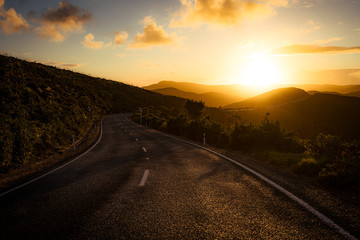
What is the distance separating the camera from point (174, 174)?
21.9ft

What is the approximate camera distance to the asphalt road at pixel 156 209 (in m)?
3.19

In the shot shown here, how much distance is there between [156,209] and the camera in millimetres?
4035

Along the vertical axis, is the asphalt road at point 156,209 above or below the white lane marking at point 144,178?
above

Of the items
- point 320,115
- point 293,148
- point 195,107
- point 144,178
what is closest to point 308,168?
point 293,148

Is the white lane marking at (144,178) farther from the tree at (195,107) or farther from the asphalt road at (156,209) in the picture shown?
the tree at (195,107)

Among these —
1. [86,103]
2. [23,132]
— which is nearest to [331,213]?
[23,132]

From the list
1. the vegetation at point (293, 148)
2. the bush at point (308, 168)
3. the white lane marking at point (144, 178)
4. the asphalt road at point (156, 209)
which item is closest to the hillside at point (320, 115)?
the vegetation at point (293, 148)

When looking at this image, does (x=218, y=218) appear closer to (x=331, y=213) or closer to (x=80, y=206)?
(x=331, y=213)

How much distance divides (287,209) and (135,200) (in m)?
3.18

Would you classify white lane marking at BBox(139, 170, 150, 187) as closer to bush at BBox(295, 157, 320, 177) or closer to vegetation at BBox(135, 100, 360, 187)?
vegetation at BBox(135, 100, 360, 187)

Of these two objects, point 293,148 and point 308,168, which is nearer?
point 308,168

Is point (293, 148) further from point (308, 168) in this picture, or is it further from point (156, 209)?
point (156, 209)

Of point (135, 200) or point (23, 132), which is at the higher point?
point (23, 132)

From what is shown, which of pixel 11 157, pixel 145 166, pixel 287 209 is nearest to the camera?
pixel 287 209
